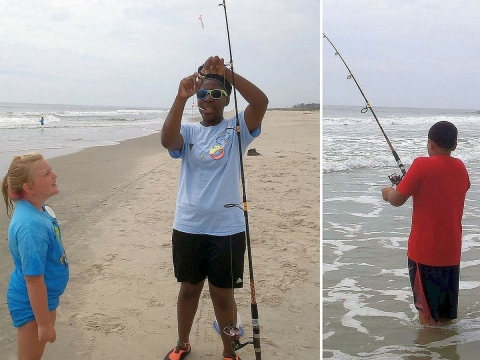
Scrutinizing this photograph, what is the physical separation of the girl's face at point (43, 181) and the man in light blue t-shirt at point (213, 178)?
0.50 m

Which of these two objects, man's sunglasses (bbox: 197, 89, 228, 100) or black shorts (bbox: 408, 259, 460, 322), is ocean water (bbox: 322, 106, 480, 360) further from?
man's sunglasses (bbox: 197, 89, 228, 100)

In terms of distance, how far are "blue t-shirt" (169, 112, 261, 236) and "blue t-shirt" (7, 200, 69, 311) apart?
543 mm

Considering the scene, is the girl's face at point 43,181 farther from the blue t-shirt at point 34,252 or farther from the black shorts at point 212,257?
the black shorts at point 212,257

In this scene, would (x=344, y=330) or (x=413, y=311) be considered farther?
(x=413, y=311)

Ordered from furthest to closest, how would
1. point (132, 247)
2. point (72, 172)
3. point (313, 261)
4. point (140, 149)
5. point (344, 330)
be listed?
point (140, 149) < point (72, 172) < point (132, 247) < point (313, 261) < point (344, 330)

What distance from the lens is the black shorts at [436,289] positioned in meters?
2.87

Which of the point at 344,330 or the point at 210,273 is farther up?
the point at 210,273

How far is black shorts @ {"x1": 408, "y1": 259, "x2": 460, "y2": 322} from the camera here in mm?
2865

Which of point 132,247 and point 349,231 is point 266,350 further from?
point 349,231

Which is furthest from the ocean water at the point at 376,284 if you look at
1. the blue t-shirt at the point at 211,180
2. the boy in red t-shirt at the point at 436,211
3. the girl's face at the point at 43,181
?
the girl's face at the point at 43,181

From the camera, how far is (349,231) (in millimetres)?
4887

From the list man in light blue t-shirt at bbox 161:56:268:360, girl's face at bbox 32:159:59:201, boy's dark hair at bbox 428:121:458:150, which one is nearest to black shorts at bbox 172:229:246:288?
man in light blue t-shirt at bbox 161:56:268:360

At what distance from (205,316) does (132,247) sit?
156 cm

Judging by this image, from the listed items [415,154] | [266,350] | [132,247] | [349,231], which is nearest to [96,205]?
[132,247]
